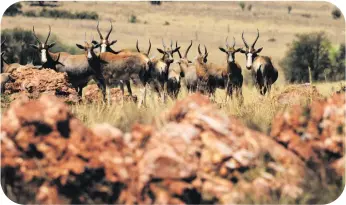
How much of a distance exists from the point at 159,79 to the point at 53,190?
1162cm

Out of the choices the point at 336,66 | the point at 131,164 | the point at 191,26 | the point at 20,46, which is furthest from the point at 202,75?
the point at 191,26

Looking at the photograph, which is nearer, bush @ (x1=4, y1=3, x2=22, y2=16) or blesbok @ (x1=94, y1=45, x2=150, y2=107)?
blesbok @ (x1=94, y1=45, x2=150, y2=107)

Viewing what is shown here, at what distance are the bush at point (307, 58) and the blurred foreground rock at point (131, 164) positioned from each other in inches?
1511

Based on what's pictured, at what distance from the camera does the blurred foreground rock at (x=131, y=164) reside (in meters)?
9.39

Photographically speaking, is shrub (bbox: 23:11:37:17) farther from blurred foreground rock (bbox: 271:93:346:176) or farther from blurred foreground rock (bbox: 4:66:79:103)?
blurred foreground rock (bbox: 271:93:346:176)

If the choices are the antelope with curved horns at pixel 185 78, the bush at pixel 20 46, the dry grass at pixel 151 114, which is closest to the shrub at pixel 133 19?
the bush at pixel 20 46

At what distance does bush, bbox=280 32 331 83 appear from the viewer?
48219mm

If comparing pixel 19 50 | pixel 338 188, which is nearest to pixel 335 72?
pixel 19 50

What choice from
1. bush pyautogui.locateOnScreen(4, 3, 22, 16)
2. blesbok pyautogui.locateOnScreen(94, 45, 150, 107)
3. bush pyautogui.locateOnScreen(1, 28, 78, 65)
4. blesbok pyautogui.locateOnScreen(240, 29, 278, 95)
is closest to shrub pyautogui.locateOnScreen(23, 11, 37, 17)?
bush pyautogui.locateOnScreen(4, 3, 22, 16)

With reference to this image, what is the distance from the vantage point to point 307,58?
1918 inches

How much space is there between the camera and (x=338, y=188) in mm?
9938

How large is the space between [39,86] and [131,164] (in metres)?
6.29

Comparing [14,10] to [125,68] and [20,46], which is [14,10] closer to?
[20,46]

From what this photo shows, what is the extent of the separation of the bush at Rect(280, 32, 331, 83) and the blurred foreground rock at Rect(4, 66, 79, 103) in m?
33.4
